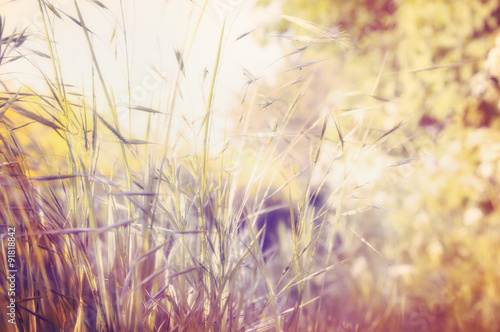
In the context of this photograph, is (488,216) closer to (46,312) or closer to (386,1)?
(386,1)

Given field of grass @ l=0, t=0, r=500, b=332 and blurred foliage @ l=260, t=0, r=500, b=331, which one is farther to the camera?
blurred foliage @ l=260, t=0, r=500, b=331

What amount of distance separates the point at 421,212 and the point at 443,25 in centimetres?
120

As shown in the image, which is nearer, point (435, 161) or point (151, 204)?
point (151, 204)

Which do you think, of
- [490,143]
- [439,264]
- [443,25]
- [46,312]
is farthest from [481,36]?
[46,312]

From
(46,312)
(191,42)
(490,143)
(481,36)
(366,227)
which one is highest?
(191,42)

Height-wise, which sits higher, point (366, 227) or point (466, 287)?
point (466, 287)

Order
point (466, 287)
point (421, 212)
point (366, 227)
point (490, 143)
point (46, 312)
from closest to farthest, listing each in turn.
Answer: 1. point (46, 312)
2. point (466, 287)
3. point (490, 143)
4. point (421, 212)
5. point (366, 227)

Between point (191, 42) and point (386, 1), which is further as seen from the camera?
point (386, 1)

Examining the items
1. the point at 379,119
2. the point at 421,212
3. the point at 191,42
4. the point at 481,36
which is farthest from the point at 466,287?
the point at 191,42

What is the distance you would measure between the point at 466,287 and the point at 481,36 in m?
1.52

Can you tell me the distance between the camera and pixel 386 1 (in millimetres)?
2484

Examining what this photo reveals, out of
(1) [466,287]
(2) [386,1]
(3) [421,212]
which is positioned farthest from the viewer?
(2) [386,1]

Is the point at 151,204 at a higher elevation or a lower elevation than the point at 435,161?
higher

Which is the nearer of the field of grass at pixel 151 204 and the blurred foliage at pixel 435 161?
the field of grass at pixel 151 204
